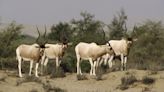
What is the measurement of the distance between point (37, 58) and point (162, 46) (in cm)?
2188

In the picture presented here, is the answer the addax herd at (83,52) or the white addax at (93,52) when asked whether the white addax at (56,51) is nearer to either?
the addax herd at (83,52)

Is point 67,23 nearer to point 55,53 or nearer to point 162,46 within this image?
point 162,46

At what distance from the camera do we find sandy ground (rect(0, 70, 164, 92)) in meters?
20.6

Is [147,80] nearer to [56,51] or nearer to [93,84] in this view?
[93,84]

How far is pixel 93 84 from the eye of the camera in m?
23.9

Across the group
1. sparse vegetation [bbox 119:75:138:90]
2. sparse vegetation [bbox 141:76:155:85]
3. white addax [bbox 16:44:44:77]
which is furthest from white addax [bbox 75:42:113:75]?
sparse vegetation [bbox 141:76:155:85]

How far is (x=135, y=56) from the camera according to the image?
4419 centimetres

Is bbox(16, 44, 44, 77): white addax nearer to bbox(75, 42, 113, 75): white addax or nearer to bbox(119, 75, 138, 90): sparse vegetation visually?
bbox(75, 42, 113, 75): white addax

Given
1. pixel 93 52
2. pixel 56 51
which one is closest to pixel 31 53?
pixel 56 51

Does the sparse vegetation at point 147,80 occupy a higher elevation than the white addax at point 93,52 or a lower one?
lower

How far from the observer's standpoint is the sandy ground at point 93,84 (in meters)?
20.6

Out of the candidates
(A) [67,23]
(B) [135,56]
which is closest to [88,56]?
(B) [135,56]

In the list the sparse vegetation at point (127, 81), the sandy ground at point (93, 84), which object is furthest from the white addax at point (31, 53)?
the sparse vegetation at point (127, 81)

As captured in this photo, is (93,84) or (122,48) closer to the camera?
(93,84)
